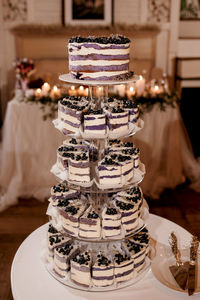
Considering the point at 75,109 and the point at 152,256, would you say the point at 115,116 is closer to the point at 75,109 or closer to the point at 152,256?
the point at 75,109

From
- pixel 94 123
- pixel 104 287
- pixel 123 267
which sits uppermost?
pixel 94 123

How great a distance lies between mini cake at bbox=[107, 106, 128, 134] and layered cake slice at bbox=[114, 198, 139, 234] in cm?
42

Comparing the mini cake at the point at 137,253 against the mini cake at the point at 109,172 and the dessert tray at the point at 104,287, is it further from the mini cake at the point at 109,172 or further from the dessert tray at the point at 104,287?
the mini cake at the point at 109,172

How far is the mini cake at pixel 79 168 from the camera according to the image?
6.26ft

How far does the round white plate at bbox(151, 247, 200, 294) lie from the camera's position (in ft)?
6.08

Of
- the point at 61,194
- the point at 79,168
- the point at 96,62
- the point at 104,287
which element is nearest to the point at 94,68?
the point at 96,62

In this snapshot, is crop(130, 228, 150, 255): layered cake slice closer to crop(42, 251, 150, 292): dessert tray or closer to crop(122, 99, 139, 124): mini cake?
crop(42, 251, 150, 292): dessert tray

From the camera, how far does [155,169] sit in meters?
4.27

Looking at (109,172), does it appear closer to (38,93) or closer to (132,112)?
(132,112)

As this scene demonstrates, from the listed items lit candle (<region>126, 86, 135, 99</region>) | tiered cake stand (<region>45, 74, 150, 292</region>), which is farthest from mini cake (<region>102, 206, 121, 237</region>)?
lit candle (<region>126, 86, 135, 99</region>)

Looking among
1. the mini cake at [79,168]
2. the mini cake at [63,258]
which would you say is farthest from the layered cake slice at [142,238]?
the mini cake at [79,168]

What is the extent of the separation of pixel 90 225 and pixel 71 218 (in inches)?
4.4

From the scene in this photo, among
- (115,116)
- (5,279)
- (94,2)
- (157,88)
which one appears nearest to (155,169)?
(157,88)

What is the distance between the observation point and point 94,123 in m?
1.87
